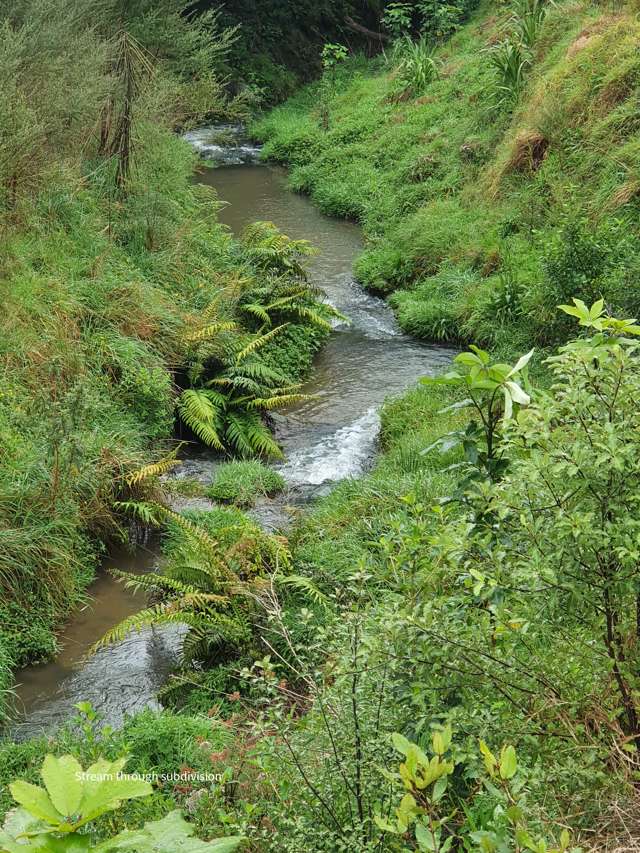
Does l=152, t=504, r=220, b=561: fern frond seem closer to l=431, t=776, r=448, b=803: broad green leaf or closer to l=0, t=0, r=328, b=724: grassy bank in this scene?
l=0, t=0, r=328, b=724: grassy bank

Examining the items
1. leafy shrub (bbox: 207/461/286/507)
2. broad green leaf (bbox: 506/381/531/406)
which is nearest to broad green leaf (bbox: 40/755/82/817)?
broad green leaf (bbox: 506/381/531/406)

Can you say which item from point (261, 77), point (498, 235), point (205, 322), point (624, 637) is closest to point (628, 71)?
point (498, 235)

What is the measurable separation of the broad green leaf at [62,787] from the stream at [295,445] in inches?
125

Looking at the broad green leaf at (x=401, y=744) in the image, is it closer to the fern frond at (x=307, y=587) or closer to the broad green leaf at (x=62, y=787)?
the broad green leaf at (x=62, y=787)

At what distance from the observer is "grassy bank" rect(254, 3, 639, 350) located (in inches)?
344

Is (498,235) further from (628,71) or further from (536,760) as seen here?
(536,760)

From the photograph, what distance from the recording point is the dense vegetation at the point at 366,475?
92.8 inches

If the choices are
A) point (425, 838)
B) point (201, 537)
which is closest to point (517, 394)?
point (425, 838)

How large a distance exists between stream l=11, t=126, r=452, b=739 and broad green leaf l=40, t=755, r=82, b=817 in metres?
3.19

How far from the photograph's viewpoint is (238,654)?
16.1 ft

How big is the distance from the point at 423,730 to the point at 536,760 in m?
0.43

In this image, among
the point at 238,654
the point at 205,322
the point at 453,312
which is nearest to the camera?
the point at 238,654

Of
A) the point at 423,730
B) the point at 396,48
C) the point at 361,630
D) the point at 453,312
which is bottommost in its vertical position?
the point at 453,312

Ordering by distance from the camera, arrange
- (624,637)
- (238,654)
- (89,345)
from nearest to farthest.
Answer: (624,637) < (238,654) < (89,345)
